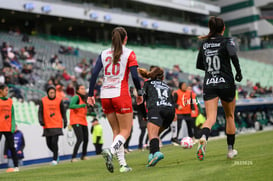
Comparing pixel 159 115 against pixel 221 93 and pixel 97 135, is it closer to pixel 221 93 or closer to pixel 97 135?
pixel 221 93

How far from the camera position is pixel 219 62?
755cm

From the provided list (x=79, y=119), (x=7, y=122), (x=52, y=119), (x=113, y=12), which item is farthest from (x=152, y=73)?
(x=113, y=12)

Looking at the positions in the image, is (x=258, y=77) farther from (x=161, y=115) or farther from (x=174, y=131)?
(x=161, y=115)

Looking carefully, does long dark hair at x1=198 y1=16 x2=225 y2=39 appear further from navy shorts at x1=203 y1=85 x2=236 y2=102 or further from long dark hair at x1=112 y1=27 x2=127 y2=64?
long dark hair at x1=112 y1=27 x2=127 y2=64

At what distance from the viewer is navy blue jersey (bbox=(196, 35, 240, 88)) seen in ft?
24.5

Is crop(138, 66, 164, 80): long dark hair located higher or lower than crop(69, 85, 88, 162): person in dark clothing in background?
higher

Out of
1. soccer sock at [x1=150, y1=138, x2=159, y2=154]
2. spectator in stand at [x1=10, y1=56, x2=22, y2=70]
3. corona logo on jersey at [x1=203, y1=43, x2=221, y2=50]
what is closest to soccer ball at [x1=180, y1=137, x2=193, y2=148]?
soccer sock at [x1=150, y1=138, x2=159, y2=154]

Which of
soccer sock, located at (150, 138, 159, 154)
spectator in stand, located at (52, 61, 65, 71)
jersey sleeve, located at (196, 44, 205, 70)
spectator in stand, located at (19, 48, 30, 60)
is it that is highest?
spectator in stand, located at (19, 48, 30, 60)

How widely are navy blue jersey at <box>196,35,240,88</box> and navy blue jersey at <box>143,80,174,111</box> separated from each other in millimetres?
Answer: 1193

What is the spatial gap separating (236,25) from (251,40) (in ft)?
12.9

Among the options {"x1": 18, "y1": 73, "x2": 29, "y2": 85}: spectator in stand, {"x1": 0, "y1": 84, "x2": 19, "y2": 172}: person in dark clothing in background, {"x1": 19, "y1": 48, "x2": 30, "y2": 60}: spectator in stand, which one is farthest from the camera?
{"x1": 19, "y1": 48, "x2": 30, "y2": 60}: spectator in stand

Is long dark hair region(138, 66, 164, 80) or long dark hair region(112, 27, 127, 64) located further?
long dark hair region(138, 66, 164, 80)

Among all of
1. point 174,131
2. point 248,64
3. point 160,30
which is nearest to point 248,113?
point 174,131

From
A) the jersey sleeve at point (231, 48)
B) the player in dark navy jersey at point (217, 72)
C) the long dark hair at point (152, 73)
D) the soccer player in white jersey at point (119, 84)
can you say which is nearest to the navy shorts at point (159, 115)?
the long dark hair at point (152, 73)
